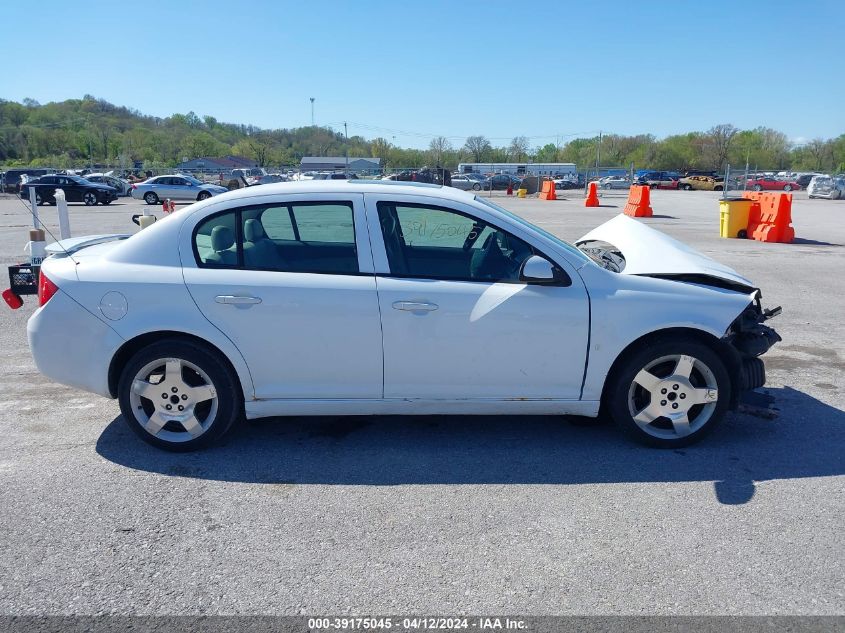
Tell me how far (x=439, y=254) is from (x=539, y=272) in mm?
807

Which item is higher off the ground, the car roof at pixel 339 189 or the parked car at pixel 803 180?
the car roof at pixel 339 189

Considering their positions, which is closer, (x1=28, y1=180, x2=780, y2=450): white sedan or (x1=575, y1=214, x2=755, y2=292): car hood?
(x1=28, y1=180, x2=780, y2=450): white sedan

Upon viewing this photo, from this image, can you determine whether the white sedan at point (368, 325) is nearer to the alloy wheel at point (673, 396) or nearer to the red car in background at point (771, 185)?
the alloy wheel at point (673, 396)

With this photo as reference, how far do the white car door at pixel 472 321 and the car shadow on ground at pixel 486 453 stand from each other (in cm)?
40

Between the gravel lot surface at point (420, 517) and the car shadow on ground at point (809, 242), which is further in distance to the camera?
the car shadow on ground at point (809, 242)

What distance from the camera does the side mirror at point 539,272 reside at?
3938 mm

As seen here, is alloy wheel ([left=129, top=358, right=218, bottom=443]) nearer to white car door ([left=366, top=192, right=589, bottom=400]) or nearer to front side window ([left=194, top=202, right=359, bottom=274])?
front side window ([left=194, top=202, right=359, bottom=274])

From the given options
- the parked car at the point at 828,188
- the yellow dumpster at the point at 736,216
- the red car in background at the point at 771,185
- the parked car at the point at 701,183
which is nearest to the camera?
the yellow dumpster at the point at 736,216

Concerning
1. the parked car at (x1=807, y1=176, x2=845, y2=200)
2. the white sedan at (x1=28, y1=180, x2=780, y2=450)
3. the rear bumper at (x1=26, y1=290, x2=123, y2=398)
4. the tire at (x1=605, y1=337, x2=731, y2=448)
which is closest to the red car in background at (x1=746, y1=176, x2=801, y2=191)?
the parked car at (x1=807, y1=176, x2=845, y2=200)

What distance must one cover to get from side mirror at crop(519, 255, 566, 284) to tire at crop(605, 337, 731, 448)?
70 cm

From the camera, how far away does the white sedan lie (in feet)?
13.0

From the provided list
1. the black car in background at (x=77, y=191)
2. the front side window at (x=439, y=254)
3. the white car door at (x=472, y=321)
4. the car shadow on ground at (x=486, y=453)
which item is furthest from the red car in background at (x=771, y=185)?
the white car door at (x=472, y=321)

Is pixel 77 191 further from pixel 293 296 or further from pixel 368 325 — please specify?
pixel 368 325

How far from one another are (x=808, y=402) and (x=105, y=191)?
3363 cm
